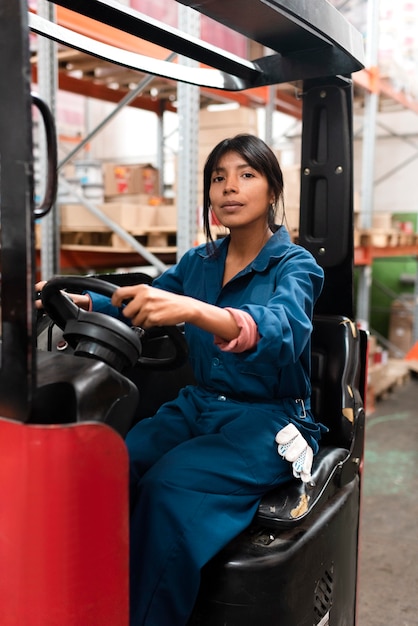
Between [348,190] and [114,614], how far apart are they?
5.10 feet

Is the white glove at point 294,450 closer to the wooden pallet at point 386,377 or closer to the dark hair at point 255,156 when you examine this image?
the dark hair at point 255,156

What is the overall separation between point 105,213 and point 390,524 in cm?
279

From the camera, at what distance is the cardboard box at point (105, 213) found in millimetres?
4516

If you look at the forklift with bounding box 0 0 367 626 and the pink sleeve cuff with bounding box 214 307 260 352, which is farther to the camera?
the pink sleeve cuff with bounding box 214 307 260 352

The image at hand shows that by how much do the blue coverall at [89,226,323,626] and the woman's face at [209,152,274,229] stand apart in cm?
11

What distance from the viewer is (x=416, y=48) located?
6.79 metres

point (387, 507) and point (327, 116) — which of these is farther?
point (387, 507)

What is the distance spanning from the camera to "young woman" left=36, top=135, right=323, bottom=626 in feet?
4.39

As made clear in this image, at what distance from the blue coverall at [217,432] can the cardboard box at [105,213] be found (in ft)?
8.64

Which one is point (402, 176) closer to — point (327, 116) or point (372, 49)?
point (372, 49)

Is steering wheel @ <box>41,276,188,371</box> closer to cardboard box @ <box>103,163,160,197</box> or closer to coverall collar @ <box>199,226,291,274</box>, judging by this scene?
coverall collar @ <box>199,226,291,274</box>

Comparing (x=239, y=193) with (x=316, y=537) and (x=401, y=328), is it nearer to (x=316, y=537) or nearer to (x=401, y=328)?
(x=316, y=537)

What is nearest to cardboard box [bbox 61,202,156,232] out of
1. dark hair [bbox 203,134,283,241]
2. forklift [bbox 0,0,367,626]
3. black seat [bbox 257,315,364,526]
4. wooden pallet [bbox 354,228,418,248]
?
wooden pallet [bbox 354,228,418,248]

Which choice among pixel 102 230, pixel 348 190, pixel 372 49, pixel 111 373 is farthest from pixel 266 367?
pixel 372 49
